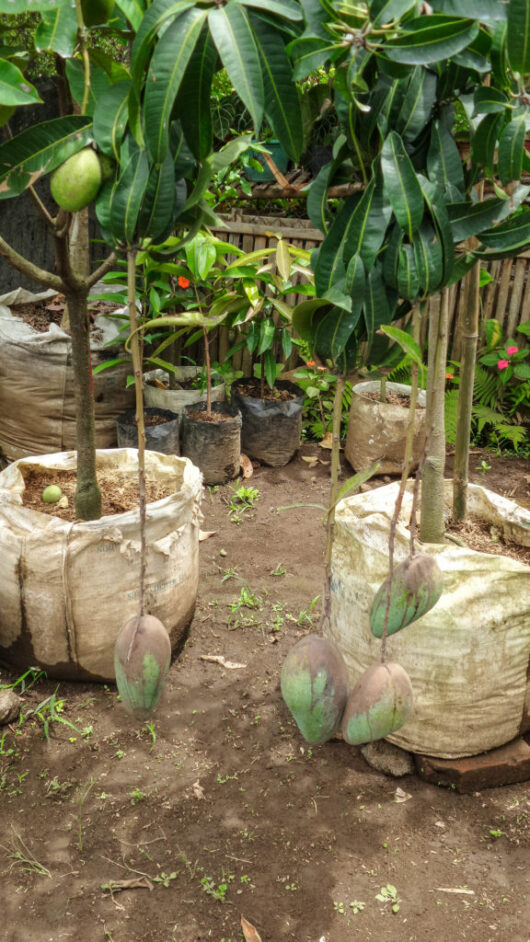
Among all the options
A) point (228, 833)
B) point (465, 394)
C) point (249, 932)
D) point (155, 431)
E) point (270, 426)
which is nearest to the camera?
point (249, 932)

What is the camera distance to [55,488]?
2.46m

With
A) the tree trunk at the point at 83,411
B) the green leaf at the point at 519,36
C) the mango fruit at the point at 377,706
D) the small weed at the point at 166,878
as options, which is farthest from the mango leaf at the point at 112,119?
the small weed at the point at 166,878

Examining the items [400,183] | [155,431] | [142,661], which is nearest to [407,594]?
[142,661]

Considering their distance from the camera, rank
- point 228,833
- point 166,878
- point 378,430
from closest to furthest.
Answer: point 166,878
point 228,833
point 378,430

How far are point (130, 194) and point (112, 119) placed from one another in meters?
0.13

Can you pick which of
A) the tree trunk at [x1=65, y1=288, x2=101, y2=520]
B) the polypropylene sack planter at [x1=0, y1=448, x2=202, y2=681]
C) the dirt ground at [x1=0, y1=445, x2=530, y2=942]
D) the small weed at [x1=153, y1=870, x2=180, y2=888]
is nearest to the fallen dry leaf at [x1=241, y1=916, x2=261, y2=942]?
the dirt ground at [x1=0, y1=445, x2=530, y2=942]

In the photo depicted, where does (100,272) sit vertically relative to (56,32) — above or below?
below

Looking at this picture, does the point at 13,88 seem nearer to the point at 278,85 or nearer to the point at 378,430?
the point at 278,85

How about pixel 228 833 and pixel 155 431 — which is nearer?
pixel 228 833

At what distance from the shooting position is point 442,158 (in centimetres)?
109

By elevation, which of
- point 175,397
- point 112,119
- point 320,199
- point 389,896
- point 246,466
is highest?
point 112,119

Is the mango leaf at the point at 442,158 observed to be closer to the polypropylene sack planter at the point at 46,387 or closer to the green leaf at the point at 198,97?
the green leaf at the point at 198,97

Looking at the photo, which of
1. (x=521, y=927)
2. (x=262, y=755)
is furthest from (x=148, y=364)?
(x=521, y=927)

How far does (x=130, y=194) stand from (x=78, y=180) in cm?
12
